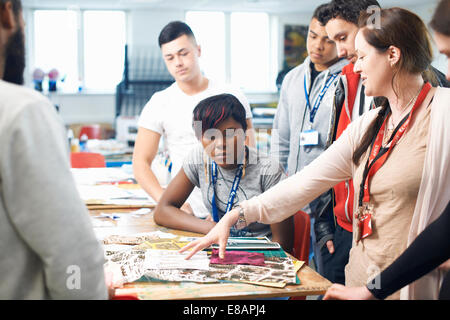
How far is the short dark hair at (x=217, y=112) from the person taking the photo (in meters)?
2.23

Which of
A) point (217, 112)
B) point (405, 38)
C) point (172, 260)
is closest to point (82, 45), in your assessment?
point (217, 112)

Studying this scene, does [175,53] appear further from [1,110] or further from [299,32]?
[299,32]

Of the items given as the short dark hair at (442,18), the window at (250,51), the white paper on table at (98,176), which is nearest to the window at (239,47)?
the window at (250,51)

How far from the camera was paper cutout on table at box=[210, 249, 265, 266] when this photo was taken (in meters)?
1.66

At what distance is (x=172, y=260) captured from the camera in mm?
1681

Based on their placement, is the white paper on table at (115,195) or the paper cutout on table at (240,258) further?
the white paper on table at (115,195)

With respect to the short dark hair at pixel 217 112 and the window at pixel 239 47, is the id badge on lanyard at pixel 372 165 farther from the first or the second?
the window at pixel 239 47

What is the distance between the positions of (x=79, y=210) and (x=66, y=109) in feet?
29.5

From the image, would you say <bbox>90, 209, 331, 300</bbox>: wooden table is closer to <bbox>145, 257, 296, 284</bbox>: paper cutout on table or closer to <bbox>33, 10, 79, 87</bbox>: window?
<bbox>145, 257, 296, 284</bbox>: paper cutout on table

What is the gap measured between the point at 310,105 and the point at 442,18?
1578 millimetres

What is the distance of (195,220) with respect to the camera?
2164mm

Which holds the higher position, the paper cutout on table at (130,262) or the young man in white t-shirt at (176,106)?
the young man in white t-shirt at (176,106)

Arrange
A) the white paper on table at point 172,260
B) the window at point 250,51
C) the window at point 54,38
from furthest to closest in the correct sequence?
the window at point 250,51, the window at point 54,38, the white paper on table at point 172,260

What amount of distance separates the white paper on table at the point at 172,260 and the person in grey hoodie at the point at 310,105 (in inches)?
37.2
